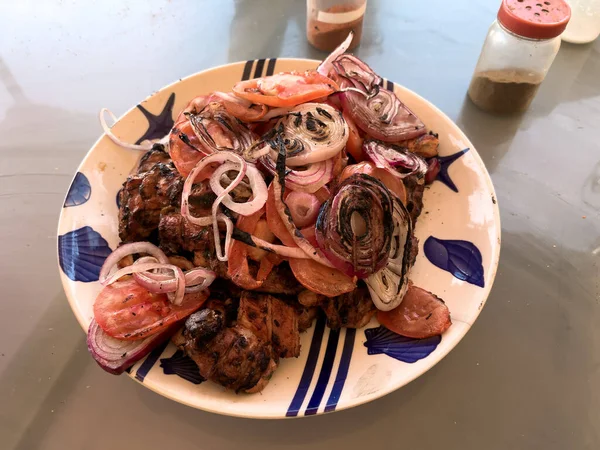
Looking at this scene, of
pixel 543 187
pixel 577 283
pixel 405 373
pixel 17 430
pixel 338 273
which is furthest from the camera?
pixel 543 187

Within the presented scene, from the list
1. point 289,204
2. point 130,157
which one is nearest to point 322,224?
point 289,204

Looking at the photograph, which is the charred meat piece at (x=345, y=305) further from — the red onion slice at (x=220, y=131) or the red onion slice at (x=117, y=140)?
the red onion slice at (x=117, y=140)

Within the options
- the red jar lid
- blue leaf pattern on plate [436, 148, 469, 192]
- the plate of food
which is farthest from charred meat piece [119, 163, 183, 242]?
the red jar lid

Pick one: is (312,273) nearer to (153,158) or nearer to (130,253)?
(130,253)

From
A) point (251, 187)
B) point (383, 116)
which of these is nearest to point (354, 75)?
point (383, 116)

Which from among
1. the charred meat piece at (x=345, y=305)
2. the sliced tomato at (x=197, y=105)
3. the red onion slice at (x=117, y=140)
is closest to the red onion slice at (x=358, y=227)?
the charred meat piece at (x=345, y=305)

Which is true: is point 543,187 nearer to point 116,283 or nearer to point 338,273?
point 338,273

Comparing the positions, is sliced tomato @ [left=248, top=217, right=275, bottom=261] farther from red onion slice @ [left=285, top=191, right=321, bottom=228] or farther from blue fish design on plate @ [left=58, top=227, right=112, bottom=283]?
blue fish design on plate @ [left=58, top=227, right=112, bottom=283]
